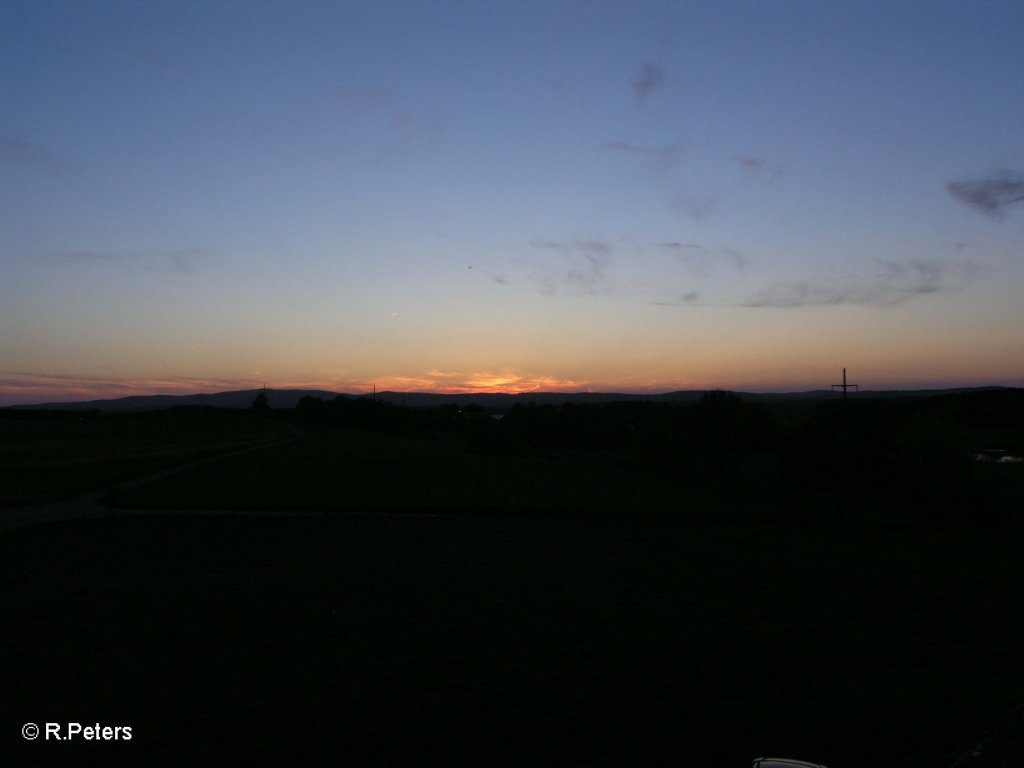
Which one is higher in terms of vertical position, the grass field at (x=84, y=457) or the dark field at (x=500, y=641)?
the dark field at (x=500, y=641)

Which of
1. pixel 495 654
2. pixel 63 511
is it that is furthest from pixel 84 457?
pixel 495 654

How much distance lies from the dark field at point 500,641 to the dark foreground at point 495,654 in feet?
0.15

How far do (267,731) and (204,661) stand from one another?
107 inches

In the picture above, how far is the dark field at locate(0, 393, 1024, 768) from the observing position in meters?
7.59

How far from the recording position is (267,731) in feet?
25.6

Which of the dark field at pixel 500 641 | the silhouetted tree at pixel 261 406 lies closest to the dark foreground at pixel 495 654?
the dark field at pixel 500 641

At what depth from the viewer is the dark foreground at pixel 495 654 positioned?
7512 millimetres

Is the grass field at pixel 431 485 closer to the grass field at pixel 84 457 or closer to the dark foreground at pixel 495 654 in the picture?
the grass field at pixel 84 457

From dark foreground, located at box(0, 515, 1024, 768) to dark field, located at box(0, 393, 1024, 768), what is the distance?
0.15 ft

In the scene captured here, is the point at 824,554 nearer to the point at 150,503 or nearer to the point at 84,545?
the point at 84,545

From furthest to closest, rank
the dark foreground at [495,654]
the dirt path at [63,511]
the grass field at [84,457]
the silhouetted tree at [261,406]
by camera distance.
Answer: the silhouetted tree at [261,406]
the grass field at [84,457]
the dirt path at [63,511]
the dark foreground at [495,654]

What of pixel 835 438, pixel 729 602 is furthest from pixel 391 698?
pixel 835 438

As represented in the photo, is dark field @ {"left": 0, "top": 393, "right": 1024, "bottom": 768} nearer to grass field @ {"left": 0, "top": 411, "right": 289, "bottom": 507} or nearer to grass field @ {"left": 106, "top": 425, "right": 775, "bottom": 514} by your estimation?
grass field @ {"left": 106, "top": 425, "right": 775, "bottom": 514}

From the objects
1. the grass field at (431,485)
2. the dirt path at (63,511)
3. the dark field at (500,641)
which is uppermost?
the dark field at (500,641)
